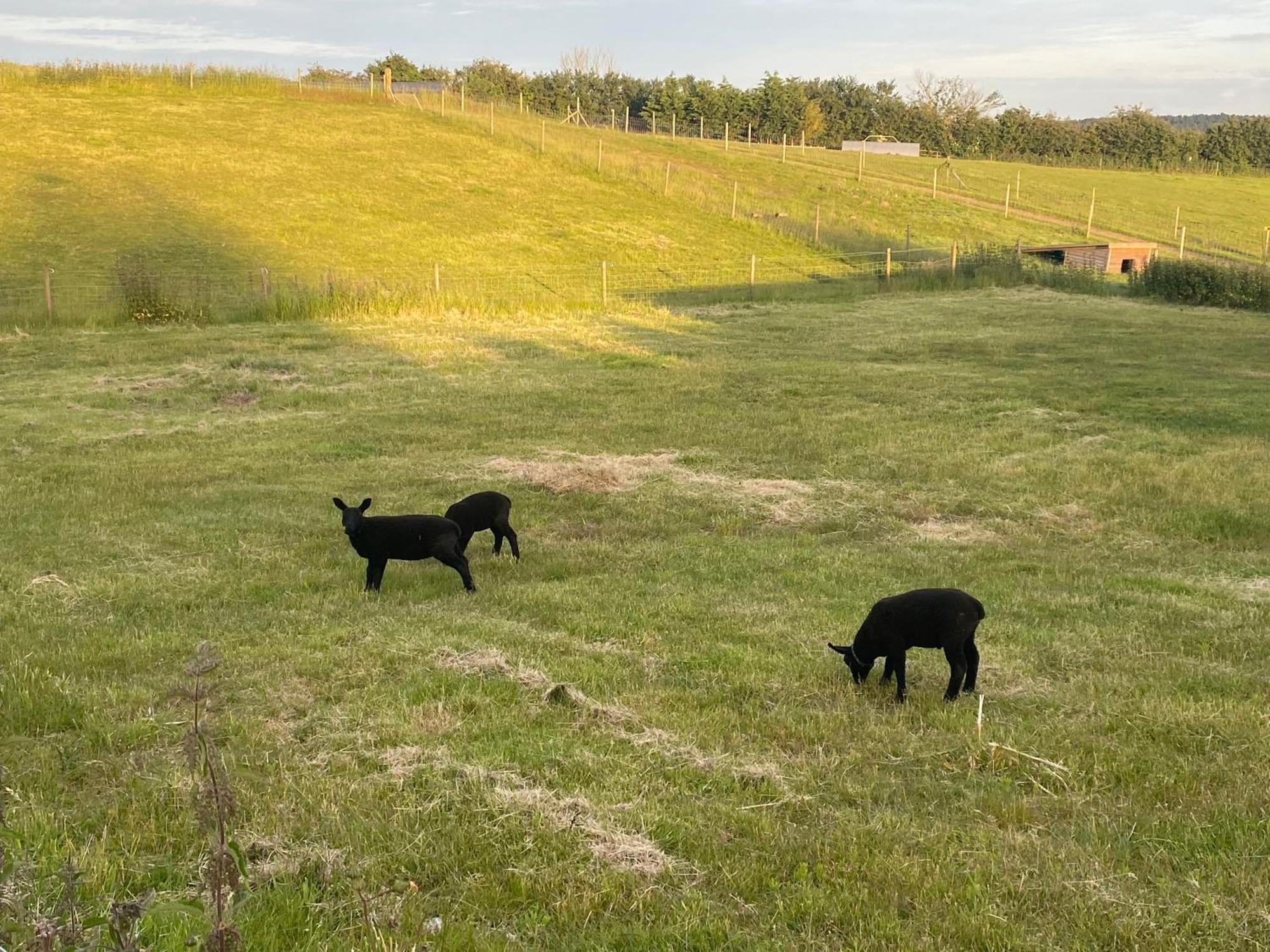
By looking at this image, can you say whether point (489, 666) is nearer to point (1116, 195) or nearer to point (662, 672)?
point (662, 672)

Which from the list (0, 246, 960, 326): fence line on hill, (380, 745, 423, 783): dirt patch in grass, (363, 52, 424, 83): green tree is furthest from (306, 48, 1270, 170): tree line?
(380, 745, 423, 783): dirt patch in grass

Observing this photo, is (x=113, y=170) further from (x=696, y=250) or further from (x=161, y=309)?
(x=696, y=250)

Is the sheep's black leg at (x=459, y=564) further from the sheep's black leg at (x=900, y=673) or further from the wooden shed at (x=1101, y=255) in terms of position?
the wooden shed at (x=1101, y=255)

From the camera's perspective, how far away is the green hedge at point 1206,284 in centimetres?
3070

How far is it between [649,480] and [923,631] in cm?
701

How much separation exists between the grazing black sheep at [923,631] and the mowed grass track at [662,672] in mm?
229

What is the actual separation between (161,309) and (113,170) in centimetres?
2221

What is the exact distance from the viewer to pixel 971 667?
6.60m

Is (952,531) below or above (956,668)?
below

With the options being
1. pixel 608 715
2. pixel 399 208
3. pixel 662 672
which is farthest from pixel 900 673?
pixel 399 208

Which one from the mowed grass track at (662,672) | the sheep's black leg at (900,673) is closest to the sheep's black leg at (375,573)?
the mowed grass track at (662,672)

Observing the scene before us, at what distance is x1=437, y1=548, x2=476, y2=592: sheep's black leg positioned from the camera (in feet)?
28.4

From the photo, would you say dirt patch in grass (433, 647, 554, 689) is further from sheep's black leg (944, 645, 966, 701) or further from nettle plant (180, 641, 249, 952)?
nettle plant (180, 641, 249, 952)

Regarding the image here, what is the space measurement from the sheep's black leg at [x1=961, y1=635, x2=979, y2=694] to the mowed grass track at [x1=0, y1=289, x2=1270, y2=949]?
205mm
